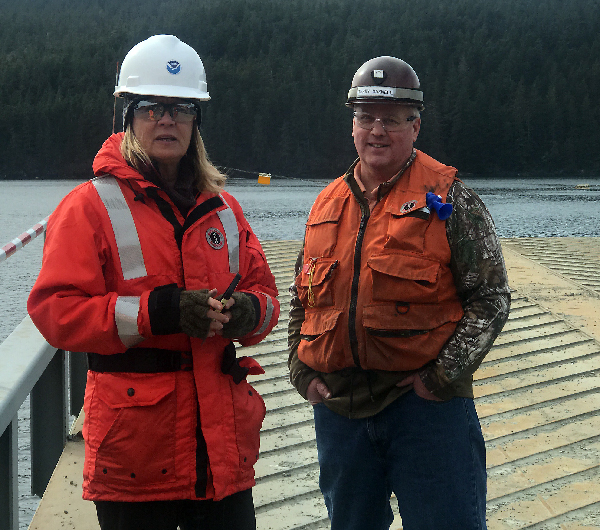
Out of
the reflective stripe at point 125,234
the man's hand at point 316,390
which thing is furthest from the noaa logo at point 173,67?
the man's hand at point 316,390

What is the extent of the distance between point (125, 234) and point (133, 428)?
1.91 feet

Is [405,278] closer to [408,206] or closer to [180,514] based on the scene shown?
[408,206]

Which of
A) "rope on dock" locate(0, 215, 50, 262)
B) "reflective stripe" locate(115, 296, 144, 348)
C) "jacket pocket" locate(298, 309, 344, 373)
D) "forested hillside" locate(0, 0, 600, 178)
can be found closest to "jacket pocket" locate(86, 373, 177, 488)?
"reflective stripe" locate(115, 296, 144, 348)

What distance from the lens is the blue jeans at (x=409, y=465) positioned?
2.41 m

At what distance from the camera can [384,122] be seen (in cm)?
262

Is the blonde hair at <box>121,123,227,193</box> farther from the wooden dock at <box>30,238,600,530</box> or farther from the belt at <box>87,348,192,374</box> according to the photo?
the wooden dock at <box>30,238,600,530</box>

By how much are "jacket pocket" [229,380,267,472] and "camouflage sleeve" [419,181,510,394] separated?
1.86 feet

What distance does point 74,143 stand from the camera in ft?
313

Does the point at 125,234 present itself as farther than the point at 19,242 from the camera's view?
No

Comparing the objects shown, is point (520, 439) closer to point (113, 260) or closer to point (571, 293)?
point (113, 260)

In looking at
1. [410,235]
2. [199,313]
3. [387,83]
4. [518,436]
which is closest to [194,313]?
[199,313]

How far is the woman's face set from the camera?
247 centimetres

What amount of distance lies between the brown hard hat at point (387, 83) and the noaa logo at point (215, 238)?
686 mm

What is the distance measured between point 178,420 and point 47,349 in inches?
58.9
